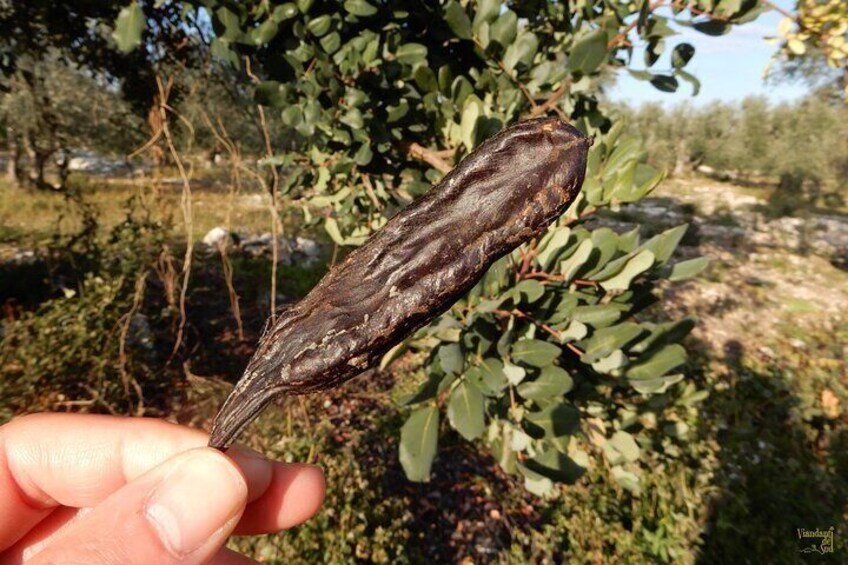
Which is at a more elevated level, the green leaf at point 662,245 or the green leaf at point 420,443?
the green leaf at point 662,245

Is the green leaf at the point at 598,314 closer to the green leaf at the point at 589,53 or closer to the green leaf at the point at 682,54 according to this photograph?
the green leaf at the point at 589,53

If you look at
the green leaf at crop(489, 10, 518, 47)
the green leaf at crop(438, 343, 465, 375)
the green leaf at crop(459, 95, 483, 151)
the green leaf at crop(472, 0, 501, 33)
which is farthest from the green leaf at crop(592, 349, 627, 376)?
the green leaf at crop(472, 0, 501, 33)

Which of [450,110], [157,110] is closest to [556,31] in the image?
[450,110]

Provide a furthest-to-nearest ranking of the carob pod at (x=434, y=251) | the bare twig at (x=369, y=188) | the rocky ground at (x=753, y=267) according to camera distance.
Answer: the rocky ground at (x=753, y=267), the bare twig at (x=369, y=188), the carob pod at (x=434, y=251)

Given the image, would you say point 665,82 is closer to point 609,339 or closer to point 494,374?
point 609,339
